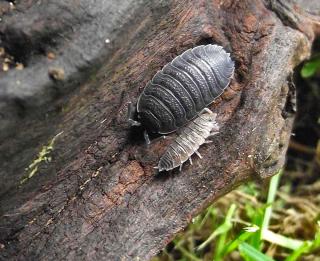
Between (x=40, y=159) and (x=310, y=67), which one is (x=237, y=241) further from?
(x=310, y=67)

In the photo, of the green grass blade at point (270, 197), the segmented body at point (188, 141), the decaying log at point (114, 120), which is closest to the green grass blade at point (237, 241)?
the green grass blade at point (270, 197)

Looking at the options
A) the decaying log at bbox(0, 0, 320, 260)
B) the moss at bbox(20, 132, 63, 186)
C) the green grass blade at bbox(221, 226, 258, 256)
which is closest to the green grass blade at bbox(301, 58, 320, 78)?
the decaying log at bbox(0, 0, 320, 260)

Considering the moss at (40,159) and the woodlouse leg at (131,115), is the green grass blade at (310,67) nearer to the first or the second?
the woodlouse leg at (131,115)

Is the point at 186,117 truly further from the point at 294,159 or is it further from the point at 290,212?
the point at 294,159

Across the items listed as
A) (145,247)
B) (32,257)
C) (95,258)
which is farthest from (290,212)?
(32,257)

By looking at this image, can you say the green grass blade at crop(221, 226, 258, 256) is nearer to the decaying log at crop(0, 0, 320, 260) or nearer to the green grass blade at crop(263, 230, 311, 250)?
the green grass blade at crop(263, 230, 311, 250)
